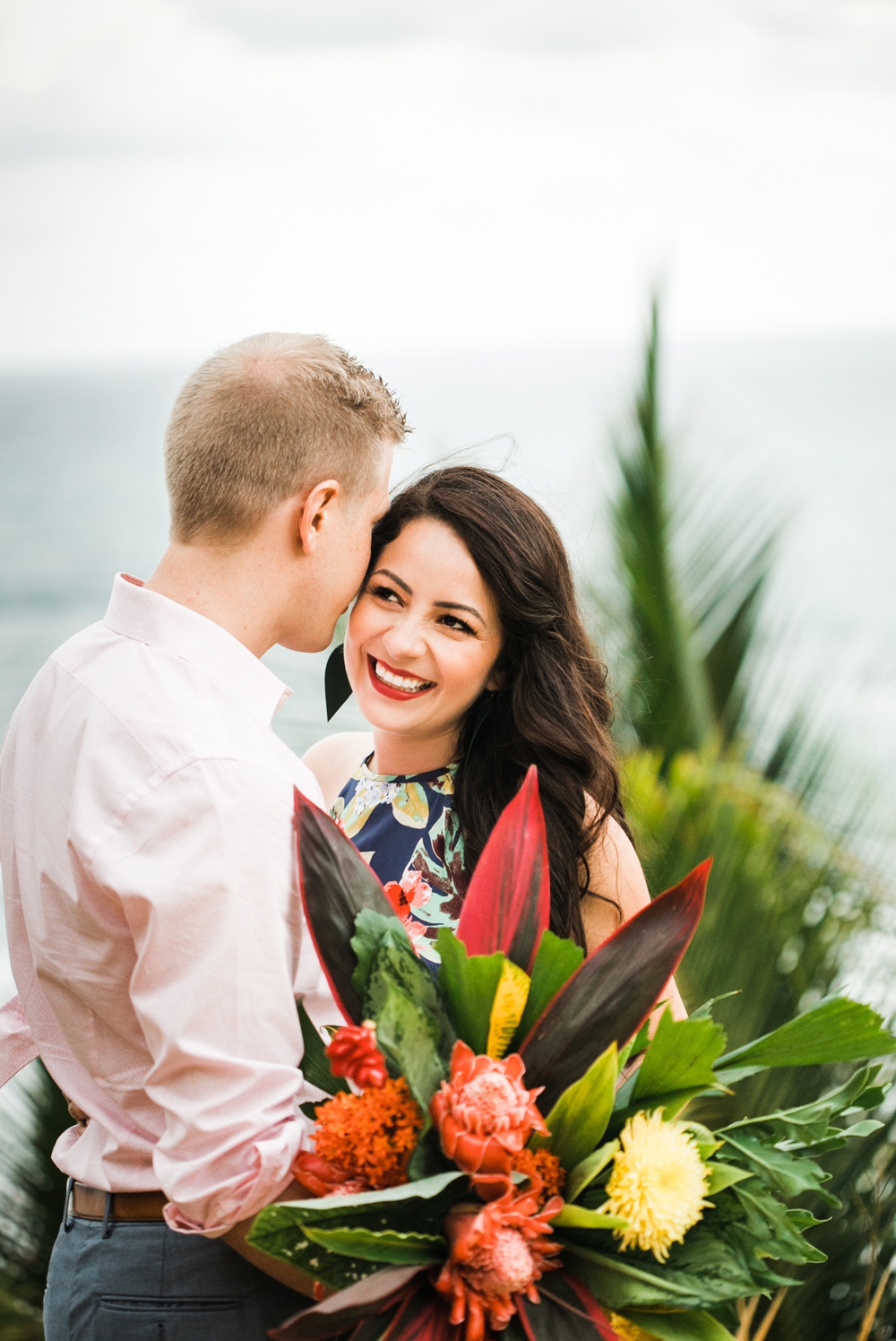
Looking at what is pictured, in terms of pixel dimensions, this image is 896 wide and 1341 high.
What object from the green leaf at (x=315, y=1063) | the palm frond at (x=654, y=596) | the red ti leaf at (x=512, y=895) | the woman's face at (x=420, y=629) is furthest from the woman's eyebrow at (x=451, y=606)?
the palm frond at (x=654, y=596)

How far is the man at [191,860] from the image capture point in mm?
938

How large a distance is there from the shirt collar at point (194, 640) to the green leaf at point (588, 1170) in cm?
52

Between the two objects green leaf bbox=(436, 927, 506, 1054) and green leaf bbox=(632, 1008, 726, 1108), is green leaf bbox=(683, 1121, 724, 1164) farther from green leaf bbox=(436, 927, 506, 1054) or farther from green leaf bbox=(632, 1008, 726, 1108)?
green leaf bbox=(436, 927, 506, 1054)

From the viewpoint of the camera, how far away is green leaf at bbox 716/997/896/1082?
93 cm

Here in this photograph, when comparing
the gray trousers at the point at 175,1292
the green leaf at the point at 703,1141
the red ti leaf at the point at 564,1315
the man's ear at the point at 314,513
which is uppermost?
the man's ear at the point at 314,513

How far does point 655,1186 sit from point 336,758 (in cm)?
120

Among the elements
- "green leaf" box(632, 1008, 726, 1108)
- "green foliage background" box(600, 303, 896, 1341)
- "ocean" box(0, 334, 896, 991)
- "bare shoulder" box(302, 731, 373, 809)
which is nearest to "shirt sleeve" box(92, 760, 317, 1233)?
"green leaf" box(632, 1008, 726, 1108)

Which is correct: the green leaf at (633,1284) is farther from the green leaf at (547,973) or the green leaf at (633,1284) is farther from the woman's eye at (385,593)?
the woman's eye at (385,593)

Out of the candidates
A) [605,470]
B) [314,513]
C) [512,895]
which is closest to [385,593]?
[314,513]

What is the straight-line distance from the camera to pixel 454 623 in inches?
63.6

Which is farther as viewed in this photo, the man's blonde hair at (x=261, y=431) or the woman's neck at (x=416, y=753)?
the woman's neck at (x=416, y=753)

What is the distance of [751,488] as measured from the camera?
289 cm

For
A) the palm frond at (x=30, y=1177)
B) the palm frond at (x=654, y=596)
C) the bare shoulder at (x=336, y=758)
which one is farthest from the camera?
the palm frond at (x=654, y=596)

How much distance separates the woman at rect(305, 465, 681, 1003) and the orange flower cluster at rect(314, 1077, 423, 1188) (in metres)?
0.64
